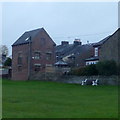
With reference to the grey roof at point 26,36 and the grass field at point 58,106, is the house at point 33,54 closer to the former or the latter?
the grey roof at point 26,36

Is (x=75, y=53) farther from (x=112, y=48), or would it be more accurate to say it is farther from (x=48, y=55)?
(x=112, y=48)

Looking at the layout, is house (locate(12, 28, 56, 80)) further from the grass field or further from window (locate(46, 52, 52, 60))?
the grass field

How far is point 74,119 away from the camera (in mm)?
12547

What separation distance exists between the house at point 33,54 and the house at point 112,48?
16465 mm

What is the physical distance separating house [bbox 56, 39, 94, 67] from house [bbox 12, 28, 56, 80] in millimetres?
7132

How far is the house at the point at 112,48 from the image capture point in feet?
182

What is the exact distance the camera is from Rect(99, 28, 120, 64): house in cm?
5550

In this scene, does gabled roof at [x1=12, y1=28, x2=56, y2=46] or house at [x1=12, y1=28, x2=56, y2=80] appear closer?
house at [x1=12, y1=28, x2=56, y2=80]

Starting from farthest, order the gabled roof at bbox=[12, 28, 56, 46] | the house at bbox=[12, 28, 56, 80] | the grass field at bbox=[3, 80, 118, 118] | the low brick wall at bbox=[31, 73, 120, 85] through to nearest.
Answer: the gabled roof at bbox=[12, 28, 56, 46]
the house at bbox=[12, 28, 56, 80]
the low brick wall at bbox=[31, 73, 120, 85]
the grass field at bbox=[3, 80, 118, 118]

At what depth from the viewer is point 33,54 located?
72188 mm

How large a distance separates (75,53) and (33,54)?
1381 cm

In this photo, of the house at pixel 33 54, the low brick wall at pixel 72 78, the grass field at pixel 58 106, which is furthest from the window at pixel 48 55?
the grass field at pixel 58 106

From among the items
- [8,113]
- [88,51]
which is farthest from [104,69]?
[8,113]

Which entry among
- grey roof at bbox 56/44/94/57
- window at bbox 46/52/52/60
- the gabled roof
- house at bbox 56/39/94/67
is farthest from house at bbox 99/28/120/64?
grey roof at bbox 56/44/94/57
